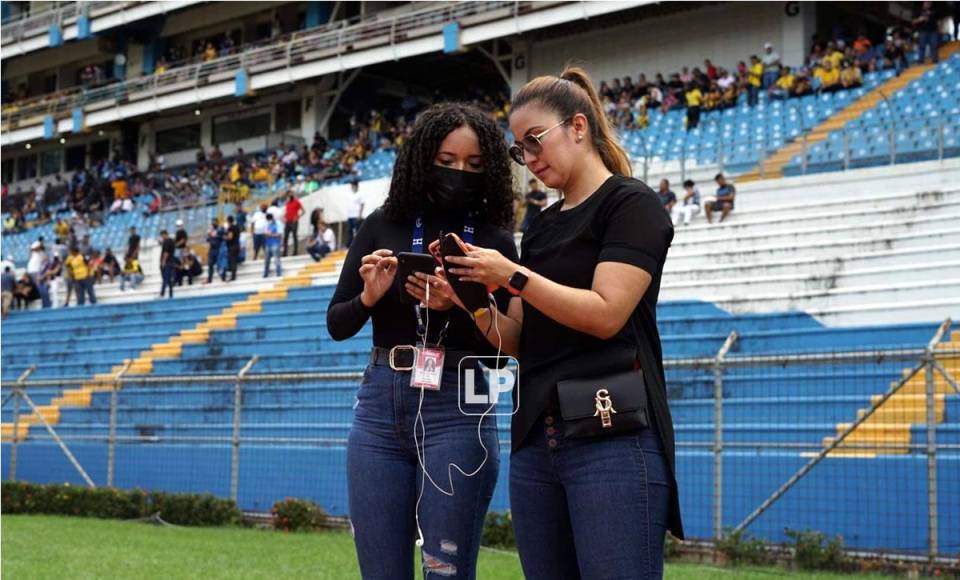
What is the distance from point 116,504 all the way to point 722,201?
9.63 meters

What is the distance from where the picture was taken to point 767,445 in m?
10.1

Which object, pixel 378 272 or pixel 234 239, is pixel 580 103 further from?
pixel 234 239

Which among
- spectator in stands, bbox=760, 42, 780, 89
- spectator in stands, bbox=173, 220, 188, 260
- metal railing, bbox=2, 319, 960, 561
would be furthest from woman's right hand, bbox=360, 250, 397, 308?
spectator in stands, bbox=173, 220, 188, 260

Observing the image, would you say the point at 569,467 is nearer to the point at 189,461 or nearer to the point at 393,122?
the point at 189,461

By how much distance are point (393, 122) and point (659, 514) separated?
104 feet

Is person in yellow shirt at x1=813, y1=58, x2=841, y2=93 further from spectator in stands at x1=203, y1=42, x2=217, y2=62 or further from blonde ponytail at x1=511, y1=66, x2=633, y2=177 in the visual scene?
spectator in stands at x1=203, y1=42, x2=217, y2=62

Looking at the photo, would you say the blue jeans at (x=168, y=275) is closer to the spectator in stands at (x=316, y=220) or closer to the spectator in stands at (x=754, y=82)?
the spectator in stands at (x=316, y=220)

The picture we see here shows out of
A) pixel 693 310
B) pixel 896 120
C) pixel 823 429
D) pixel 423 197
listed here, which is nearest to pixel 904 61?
pixel 896 120

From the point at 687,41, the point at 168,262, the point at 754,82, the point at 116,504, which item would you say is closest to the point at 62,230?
the point at 168,262

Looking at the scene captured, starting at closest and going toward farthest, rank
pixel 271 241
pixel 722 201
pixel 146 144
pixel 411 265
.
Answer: pixel 411 265 < pixel 722 201 < pixel 271 241 < pixel 146 144

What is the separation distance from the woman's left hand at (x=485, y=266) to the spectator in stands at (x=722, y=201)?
51.9 feet

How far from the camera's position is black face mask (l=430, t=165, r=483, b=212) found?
376 cm

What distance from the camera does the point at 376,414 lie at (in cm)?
374

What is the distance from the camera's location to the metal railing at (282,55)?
30.7 metres
